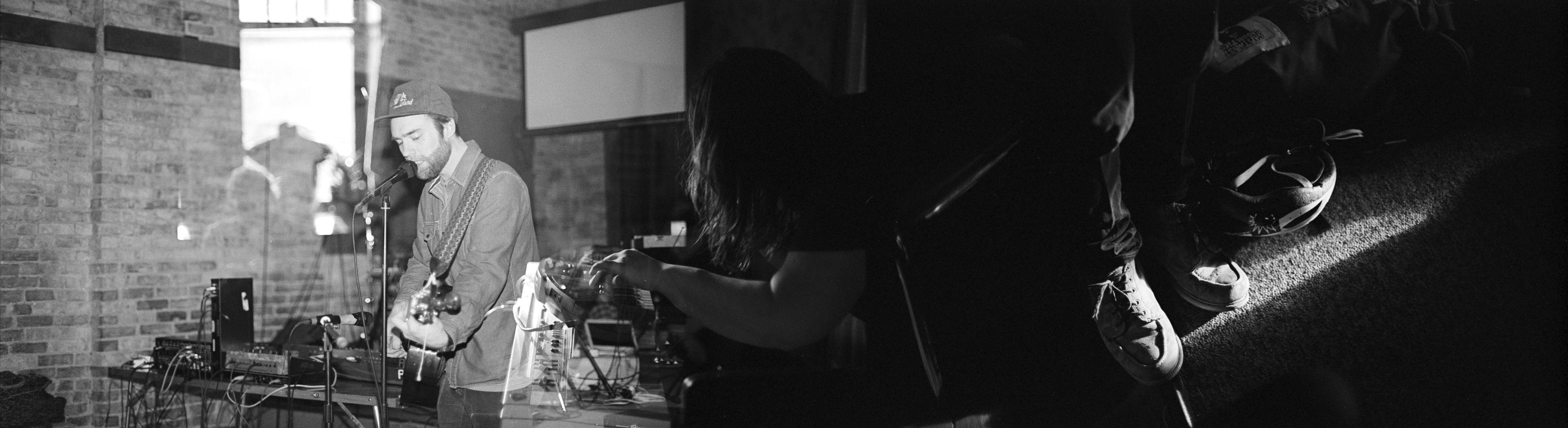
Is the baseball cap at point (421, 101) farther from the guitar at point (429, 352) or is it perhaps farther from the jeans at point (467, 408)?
the jeans at point (467, 408)

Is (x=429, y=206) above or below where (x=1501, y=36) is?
below

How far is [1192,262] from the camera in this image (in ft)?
7.43

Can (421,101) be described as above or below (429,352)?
above

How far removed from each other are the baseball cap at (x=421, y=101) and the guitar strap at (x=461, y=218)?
22cm

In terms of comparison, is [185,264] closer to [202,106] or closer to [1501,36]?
[202,106]

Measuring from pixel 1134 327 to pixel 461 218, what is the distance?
195cm

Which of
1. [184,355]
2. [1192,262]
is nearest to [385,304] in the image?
[184,355]

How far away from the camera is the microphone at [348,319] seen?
329 centimetres

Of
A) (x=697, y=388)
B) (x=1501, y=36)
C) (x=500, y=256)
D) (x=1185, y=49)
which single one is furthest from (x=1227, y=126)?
(x=500, y=256)

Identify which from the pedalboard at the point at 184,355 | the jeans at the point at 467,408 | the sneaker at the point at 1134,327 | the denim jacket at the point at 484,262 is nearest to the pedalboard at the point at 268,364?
the pedalboard at the point at 184,355

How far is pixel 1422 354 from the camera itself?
7.24ft

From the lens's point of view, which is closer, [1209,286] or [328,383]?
[1209,286]

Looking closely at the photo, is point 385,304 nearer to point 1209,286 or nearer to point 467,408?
point 467,408

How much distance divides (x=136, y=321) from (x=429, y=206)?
274 cm
